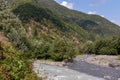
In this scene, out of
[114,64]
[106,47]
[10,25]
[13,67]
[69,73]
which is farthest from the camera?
[106,47]

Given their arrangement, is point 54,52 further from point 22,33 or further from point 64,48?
point 22,33

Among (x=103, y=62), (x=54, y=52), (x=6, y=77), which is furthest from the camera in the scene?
(x=103, y=62)

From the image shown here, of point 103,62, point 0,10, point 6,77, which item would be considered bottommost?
point 103,62

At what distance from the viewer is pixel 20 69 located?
1599 cm

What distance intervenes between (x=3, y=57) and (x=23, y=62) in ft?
3.82

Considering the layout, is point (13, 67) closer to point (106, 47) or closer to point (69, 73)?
point (69, 73)

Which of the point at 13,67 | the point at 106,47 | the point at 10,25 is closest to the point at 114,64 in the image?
the point at 106,47

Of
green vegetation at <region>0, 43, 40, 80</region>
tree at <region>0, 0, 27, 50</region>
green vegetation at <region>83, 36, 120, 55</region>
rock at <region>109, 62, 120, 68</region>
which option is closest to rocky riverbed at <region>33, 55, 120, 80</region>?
green vegetation at <region>0, 43, 40, 80</region>

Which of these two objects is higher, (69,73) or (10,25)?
(10,25)

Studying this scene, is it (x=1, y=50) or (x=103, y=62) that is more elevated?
(x=1, y=50)

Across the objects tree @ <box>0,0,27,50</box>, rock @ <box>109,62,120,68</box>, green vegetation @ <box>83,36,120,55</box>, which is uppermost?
tree @ <box>0,0,27,50</box>

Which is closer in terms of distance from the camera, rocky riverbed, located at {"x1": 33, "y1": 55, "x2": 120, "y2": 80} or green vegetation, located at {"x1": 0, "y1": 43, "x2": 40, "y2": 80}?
green vegetation, located at {"x1": 0, "y1": 43, "x2": 40, "y2": 80}

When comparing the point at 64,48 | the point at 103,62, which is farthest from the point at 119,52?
the point at 64,48

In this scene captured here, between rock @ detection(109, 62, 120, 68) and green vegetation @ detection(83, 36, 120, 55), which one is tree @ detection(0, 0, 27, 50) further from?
green vegetation @ detection(83, 36, 120, 55)
